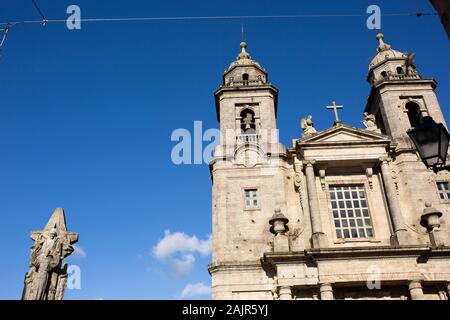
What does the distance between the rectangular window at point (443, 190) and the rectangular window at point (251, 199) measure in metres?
8.87

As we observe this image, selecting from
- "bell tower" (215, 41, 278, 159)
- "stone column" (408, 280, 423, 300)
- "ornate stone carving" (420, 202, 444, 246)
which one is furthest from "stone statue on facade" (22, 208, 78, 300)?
"ornate stone carving" (420, 202, 444, 246)

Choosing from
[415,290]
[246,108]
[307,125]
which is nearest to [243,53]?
[246,108]

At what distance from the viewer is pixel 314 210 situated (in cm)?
1730

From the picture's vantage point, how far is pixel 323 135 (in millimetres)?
19578

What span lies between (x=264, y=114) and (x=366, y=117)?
5647 millimetres

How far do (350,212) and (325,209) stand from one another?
3.86ft

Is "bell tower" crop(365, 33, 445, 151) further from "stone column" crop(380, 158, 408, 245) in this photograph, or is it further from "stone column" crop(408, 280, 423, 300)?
"stone column" crop(408, 280, 423, 300)

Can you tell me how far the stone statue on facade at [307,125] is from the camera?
20.6m

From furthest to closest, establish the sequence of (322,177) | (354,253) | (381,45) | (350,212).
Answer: (381,45)
(322,177)
(350,212)
(354,253)

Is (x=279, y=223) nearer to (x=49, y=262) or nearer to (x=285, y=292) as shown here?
(x=285, y=292)

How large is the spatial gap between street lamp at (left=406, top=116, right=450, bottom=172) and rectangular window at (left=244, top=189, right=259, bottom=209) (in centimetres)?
1312

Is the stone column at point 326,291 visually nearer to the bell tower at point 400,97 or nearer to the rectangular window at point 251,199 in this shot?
the rectangular window at point 251,199

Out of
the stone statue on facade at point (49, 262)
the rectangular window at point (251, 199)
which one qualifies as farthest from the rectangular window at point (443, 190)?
the stone statue on facade at point (49, 262)
